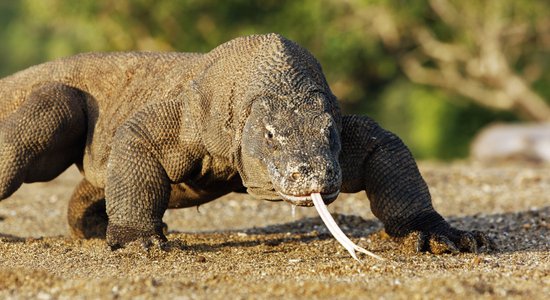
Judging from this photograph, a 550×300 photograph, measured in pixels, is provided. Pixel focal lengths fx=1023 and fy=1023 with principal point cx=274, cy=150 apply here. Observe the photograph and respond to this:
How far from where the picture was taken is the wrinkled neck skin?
17.7 ft

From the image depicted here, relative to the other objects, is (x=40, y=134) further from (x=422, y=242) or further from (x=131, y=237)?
(x=422, y=242)

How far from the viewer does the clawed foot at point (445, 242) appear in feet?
20.8

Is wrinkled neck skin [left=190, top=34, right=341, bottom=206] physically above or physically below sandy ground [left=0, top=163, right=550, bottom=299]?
above

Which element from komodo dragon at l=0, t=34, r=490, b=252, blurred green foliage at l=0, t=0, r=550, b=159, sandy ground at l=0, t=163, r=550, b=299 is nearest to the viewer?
sandy ground at l=0, t=163, r=550, b=299

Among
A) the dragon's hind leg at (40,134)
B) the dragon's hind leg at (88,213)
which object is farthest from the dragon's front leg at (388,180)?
the dragon's hind leg at (88,213)

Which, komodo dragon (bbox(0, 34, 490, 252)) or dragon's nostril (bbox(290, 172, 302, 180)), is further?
komodo dragon (bbox(0, 34, 490, 252))

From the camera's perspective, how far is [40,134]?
7.31 metres

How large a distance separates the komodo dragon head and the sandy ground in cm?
49

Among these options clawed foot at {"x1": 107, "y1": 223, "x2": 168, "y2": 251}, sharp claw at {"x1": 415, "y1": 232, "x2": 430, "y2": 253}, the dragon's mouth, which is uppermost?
the dragon's mouth

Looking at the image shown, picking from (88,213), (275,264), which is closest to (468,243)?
(275,264)

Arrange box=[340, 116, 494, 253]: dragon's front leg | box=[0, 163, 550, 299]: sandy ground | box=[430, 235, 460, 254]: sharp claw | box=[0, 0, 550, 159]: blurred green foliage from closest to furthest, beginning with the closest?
box=[0, 163, 550, 299]: sandy ground → box=[430, 235, 460, 254]: sharp claw → box=[340, 116, 494, 253]: dragon's front leg → box=[0, 0, 550, 159]: blurred green foliage

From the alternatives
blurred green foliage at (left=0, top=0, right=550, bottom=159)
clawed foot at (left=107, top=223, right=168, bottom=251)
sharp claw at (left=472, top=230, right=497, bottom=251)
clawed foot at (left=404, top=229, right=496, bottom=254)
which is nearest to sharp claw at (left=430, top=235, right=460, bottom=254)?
clawed foot at (left=404, top=229, right=496, bottom=254)

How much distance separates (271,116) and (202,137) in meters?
0.77

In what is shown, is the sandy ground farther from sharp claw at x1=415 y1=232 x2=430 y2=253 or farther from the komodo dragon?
the komodo dragon
